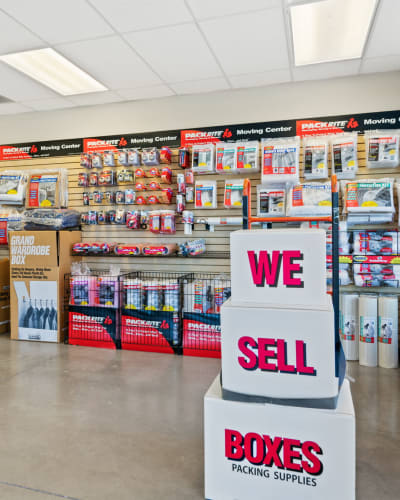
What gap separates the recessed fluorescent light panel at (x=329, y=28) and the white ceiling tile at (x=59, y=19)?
5.03ft

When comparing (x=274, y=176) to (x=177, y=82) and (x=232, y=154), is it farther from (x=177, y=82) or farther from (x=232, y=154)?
(x=177, y=82)

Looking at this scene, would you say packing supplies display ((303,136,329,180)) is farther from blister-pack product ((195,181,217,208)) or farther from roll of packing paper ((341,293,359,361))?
roll of packing paper ((341,293,359,361))

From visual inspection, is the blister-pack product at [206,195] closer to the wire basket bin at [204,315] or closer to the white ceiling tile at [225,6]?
the wire basket bin at [204,315]

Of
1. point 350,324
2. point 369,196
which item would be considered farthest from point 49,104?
point 350,324

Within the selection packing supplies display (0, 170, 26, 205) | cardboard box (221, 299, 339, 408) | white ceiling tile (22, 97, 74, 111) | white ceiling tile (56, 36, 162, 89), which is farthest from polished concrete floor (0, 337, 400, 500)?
white ceiling tile (22, 97, 74, 111)

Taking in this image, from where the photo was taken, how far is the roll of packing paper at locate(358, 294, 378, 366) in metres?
3.62

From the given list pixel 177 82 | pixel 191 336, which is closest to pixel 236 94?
pixel 177 82

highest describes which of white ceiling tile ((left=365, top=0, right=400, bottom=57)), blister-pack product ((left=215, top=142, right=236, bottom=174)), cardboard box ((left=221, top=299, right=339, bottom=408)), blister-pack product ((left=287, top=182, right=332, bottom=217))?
white ceiling tile ((left=365, top=0, right=400, bottom=57))

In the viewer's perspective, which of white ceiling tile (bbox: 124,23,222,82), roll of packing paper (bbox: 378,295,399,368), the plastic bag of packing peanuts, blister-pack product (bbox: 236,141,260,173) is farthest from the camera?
blister-pack product (bbox: 236,141,260,173)

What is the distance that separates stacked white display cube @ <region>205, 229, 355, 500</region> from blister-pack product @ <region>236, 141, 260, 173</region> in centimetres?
252

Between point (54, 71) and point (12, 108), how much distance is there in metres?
1.40

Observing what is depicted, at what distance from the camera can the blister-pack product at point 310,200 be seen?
364 centimetres

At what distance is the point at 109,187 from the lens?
4.76 metres

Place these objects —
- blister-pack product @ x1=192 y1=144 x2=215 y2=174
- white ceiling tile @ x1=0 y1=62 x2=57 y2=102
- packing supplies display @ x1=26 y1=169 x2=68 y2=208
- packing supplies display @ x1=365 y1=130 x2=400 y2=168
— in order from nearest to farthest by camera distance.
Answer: packing supplies display @ x1=365 y1=130 x2=400 y2=168, white ceiling tile @ x1=0 y1=62 x2=57 y2=102, blister-pack product @ x1=192 y1=144 x2=215 y2=174, packing supplies display @ x1=26 y1=169 x2=68 y2=208
